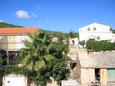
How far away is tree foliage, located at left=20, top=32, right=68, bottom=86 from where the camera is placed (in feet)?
138

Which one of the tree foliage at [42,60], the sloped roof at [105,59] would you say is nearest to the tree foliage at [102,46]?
the sloped roof at [105,59]

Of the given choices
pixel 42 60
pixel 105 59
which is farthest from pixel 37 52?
pixel 105 59

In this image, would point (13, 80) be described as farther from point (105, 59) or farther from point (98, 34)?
point (98, 34)

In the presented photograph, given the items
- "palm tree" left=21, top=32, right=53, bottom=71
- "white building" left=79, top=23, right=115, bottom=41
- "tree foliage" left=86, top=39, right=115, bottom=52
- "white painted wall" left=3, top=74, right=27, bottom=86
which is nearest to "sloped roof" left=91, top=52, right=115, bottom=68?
"palm tree" left=21, top=32, right=53, bottom=71

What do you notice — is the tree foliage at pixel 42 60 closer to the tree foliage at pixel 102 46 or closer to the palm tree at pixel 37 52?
the palm tree at pixel 37 52

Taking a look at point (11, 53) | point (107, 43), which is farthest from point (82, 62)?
point (107, 43)

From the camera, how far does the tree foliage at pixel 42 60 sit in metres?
42.0

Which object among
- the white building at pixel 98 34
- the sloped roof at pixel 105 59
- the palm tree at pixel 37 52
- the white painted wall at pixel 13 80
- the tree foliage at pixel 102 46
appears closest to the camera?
the palm tree at pixel 37 52

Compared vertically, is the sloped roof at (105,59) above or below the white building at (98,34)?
below

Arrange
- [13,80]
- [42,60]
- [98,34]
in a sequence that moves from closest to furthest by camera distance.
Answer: [42,60], [13,80], [98,34]

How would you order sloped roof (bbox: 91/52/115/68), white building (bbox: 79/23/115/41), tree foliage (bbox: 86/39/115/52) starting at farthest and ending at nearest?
white building (bbox: 79/23/115/41) < tree foliage (bbox: 86/39/115/52) < sloped roof (bbox: 91/52/115/68)

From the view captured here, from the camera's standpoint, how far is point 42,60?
137ft

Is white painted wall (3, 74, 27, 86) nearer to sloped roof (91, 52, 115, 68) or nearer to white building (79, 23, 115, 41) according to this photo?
sloped roof (91, 52, 115, 68)

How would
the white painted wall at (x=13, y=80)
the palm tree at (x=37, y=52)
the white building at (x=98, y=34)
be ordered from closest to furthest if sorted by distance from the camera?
the palm tree at (x=37, y=52) → the white painted wall at (x=13, y=80) → the white building at (x=98, y=34)
